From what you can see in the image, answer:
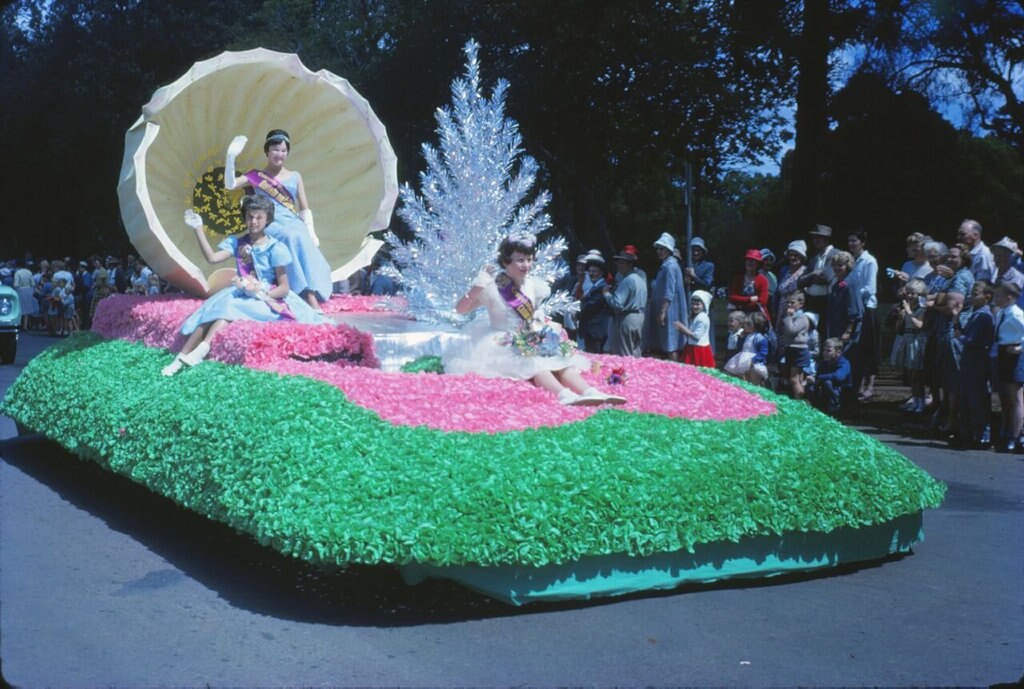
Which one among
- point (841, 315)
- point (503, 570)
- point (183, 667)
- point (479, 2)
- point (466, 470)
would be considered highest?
point (479, 2)

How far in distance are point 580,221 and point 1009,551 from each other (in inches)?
730

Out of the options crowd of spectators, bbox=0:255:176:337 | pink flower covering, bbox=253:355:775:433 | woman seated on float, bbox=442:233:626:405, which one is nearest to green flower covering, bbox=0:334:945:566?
pink flower covering, bbox=253:355:775:433

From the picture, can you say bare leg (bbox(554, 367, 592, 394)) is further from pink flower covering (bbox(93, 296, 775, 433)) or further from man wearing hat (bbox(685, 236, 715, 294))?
man wearing hat (bbox(685, 236, 715, 294))

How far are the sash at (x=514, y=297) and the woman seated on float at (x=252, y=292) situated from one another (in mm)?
1512

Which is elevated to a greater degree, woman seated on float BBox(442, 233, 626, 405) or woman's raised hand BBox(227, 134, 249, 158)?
woman's raised hand BBox(227, 134, 249, 158)

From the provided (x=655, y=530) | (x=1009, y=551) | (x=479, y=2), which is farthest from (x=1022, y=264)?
(x=479, y=2)

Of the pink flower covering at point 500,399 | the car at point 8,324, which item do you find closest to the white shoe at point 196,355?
the pink flower covering at point 500,399

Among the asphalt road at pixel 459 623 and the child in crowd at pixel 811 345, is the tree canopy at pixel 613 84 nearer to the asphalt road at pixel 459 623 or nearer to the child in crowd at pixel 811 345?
the child in crowd at pixel 811 345

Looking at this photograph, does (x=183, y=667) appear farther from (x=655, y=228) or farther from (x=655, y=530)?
(x=655, y=228)

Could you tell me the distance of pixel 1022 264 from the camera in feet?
36.5

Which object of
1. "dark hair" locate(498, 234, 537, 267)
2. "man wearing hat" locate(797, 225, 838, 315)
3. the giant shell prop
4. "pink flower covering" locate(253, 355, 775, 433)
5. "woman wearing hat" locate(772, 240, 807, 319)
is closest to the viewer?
"pink flower covering" locate(253, 355, 775, 433)

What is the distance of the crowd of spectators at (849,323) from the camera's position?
9586 mm

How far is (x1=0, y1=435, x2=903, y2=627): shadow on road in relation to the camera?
5.02 meters

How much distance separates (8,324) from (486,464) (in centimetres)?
1519
